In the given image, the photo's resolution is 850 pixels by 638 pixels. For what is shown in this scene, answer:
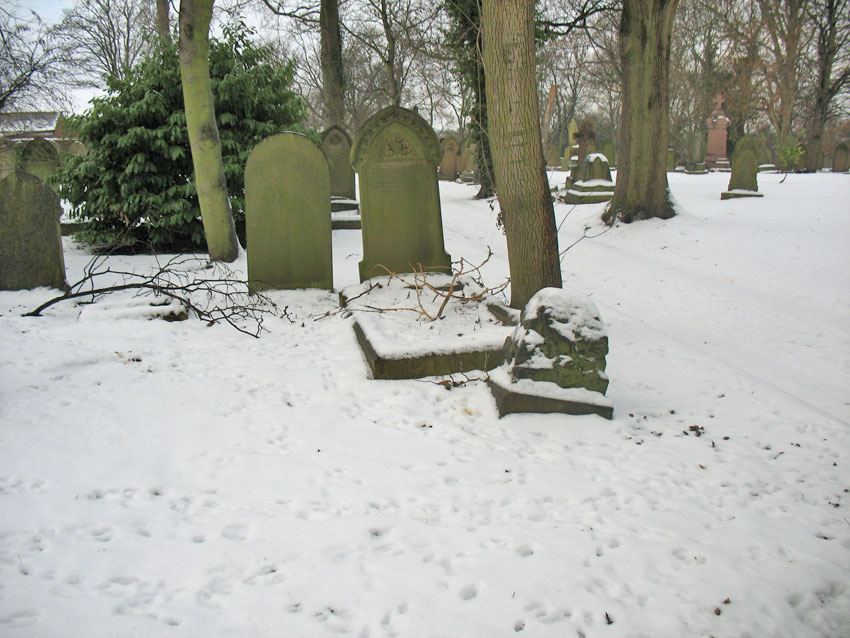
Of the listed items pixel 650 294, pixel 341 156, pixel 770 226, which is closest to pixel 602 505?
pixel 650 294

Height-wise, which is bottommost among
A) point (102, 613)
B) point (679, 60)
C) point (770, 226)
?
point (102, 613)

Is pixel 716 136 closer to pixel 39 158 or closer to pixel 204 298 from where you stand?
pixel 39 158

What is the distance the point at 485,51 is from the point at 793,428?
366 cm

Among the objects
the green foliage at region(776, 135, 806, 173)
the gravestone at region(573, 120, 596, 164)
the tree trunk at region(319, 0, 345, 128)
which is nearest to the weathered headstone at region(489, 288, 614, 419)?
the tree trunk at region(319, 0, 345, 128)

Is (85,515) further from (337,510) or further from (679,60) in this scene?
(679,60)

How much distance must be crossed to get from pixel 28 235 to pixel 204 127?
252 centimetres

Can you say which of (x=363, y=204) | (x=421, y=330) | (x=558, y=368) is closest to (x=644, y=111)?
(x=363, y=204)

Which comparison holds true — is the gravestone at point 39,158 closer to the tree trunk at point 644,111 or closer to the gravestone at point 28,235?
→ the gravestone at point 28,235

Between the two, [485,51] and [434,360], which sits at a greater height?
[485,51]

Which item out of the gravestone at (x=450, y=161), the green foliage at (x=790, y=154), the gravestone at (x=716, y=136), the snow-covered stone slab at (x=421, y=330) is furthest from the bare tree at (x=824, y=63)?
the snow-covered stone slab at (x=421, y=330)

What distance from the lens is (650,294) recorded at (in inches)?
301

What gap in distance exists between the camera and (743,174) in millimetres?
14047

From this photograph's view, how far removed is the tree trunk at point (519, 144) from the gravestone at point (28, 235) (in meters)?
5.17

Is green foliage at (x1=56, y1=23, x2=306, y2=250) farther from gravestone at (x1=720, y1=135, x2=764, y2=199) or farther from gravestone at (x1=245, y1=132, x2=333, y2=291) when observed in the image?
gravestone at (x1=720, y1=135, x2=764, y2=199)
